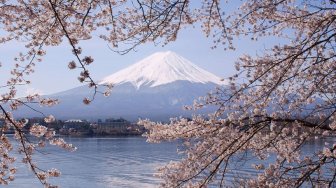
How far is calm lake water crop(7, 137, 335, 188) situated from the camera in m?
17.4

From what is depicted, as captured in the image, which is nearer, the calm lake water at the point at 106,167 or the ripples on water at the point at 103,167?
the calm lake water at the point at 106,167

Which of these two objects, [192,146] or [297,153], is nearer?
[297,153]

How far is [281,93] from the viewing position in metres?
3.76

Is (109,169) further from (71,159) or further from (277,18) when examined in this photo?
(277,18)

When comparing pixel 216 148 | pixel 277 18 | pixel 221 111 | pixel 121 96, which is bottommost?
pixel 216 148

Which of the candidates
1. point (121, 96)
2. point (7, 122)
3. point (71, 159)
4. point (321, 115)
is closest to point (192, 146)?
point (321, 115)

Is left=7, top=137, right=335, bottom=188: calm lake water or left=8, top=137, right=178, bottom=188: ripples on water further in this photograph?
left=8, top=137, right=178, bottom=188: ripples on water

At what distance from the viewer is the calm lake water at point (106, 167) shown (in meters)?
17.4

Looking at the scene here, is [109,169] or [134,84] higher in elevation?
[134,84]

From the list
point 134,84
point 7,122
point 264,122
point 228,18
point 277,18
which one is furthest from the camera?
point 134,84

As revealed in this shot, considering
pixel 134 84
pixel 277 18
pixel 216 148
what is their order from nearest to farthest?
pixel 216 148
pixel 277 18
pixel 134 84

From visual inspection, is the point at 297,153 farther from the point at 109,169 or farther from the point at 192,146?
the point at 109,169

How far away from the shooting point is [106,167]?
2212 cm

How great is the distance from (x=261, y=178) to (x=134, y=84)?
120973 mm
